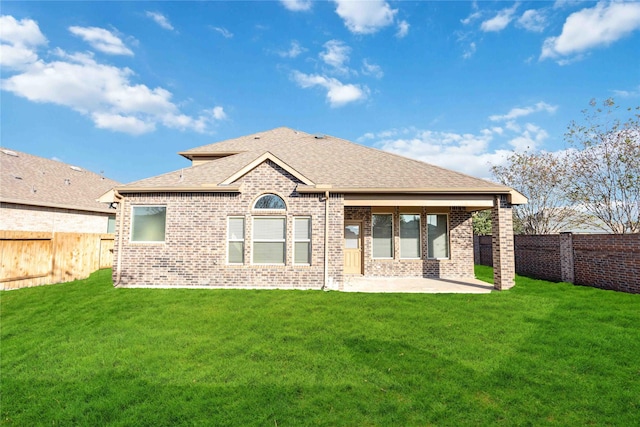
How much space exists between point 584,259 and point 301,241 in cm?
1004

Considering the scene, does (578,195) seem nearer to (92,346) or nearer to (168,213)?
(168,213)

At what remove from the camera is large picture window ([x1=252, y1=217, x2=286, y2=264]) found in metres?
10.4

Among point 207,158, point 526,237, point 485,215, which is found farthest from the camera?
point 485,215

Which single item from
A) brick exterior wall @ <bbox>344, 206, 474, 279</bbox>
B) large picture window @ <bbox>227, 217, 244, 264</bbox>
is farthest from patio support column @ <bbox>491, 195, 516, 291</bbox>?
large picture window @ <bbox>227, 217, 244, 264</bbox>

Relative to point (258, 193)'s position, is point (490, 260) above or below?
below

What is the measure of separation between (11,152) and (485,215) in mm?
35617

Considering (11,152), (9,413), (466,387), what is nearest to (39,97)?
(11,152)

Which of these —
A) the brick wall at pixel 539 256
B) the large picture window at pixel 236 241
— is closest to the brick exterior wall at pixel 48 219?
the large picture window at pixel 236 241

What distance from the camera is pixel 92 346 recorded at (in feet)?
18.8

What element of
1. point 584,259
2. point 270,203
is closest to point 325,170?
point 270,203

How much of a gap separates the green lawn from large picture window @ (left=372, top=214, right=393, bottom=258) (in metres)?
4.31

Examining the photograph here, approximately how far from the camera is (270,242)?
1038cm

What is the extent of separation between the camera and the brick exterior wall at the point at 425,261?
41.6 ft

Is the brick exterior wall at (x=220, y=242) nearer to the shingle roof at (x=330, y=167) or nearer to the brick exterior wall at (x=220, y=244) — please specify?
the brick exterior wall at (x=220, y=244)
